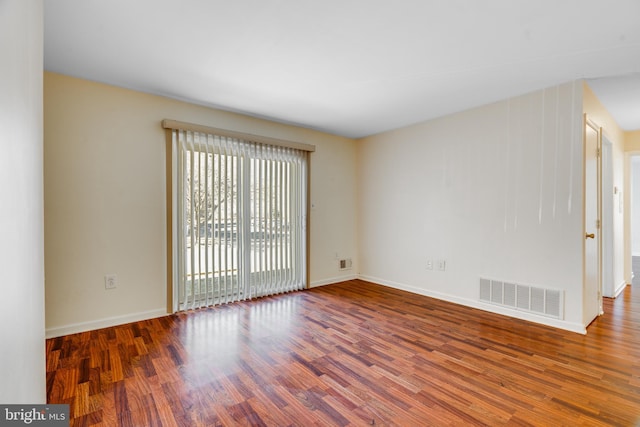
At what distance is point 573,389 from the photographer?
A: 1.95 metres

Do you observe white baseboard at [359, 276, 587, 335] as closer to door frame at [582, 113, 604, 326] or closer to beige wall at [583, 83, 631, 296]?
door frame at [582, 113, 604, 326]

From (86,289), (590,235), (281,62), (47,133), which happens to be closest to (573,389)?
(590,235)

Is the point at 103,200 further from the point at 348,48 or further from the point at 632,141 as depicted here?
the point at 632,141

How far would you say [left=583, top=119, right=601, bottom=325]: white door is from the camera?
2927 mm

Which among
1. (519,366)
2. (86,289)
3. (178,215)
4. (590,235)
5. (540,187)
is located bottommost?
(519,366)

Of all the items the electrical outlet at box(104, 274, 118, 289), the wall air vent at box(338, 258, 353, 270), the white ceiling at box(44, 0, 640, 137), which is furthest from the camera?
the wall air vent at box(338, 258, 353, 270)

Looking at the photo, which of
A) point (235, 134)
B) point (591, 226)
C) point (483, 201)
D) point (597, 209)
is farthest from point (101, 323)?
point (597, 209)

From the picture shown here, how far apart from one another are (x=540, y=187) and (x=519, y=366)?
1862 millimetres

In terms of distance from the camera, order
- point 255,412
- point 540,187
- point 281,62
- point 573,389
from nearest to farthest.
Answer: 1. point 255,412
2. point 573,389
3. point 281,62
4. point 540,187

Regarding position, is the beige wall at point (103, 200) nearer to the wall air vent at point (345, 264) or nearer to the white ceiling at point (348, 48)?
the white ceiling at point (348, 48)

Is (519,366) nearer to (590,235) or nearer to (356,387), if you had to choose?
(356,387)

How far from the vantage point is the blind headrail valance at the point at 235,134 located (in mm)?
3314

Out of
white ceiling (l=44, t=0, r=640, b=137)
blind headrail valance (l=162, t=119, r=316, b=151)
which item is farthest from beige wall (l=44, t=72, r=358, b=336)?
white ceiling (l=44, t=0, r=640, b=137)

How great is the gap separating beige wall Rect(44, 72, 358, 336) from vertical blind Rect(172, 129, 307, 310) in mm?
218
